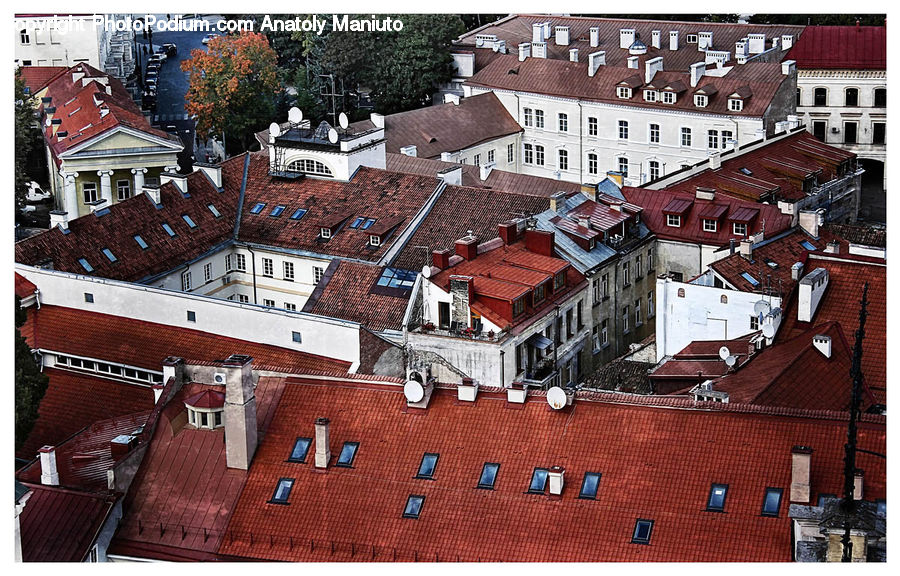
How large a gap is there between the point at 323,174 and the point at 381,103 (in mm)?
30079

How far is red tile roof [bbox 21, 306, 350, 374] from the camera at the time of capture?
66.8 meters

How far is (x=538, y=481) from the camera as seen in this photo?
51781 millimetres

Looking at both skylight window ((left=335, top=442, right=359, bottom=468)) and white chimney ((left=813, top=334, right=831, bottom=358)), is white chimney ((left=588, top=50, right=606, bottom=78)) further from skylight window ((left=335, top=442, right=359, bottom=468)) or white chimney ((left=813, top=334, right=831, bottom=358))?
skylight window ((left=335, top=442, right=359, bottom=468))

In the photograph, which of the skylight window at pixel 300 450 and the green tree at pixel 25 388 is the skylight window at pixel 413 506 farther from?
the green tree at pixel 25 388

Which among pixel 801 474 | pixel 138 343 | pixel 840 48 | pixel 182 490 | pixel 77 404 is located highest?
pixel 840 48

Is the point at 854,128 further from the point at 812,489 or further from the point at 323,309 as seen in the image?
the point at 812,489

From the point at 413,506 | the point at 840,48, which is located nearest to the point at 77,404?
the point at 413,506

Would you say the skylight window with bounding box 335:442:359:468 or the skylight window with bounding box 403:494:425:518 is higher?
the skylight window with bounding box 335:442:359:468

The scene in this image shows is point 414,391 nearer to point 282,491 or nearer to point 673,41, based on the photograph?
point 282,491

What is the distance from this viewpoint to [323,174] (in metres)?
85.4

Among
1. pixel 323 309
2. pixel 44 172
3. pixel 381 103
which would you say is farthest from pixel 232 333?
pixel 381 103

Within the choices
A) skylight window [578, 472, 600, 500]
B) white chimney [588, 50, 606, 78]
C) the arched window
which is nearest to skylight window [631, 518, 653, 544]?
skylight window [578, 472, 600, 500]

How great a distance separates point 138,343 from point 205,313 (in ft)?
10.1

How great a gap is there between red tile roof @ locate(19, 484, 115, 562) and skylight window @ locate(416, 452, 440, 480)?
9.91 meters
